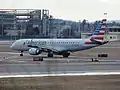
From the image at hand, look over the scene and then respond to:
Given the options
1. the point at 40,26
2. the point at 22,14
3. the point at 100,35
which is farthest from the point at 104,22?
the point at 40,26

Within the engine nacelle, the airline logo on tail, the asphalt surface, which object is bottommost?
the asphalt surface

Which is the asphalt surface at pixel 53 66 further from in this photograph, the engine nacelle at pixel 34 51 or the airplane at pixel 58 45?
the airplane at pixel 58 45

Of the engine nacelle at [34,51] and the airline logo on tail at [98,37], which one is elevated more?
the airline logo on tail at [98,37]

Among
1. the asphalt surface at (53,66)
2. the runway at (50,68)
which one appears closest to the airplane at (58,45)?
the asphalt surface at (53,66)

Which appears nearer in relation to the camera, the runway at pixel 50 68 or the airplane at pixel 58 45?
the runway at pixel 50 68

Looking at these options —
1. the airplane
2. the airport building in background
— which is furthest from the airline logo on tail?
the airport building in background

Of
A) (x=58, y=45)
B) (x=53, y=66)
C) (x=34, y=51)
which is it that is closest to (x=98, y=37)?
(x=58, y=45)

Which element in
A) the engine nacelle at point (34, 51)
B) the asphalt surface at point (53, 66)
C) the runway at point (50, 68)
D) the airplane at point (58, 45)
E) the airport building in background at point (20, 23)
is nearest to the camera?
the runway at point (50, 68)

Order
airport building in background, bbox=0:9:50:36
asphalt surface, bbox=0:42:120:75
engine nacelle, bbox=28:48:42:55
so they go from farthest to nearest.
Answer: airport building in background, bbox=0:9:50:36
engine nacelle, bbox=28:48:42:55
asphalt surface, bbox=0:42:120:75

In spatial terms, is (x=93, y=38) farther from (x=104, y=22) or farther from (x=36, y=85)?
(x=36, y=85)

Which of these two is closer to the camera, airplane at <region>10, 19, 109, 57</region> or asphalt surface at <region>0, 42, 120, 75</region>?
asphalt surface at <region>0, 42, 120, 75</region>

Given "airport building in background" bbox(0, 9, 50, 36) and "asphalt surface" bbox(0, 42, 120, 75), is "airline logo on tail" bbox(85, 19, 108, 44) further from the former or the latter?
"airport building in background" bbox(0, 9, 50, 36)

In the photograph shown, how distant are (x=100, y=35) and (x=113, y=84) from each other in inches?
1594

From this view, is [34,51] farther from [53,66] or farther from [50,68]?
[50,68]
